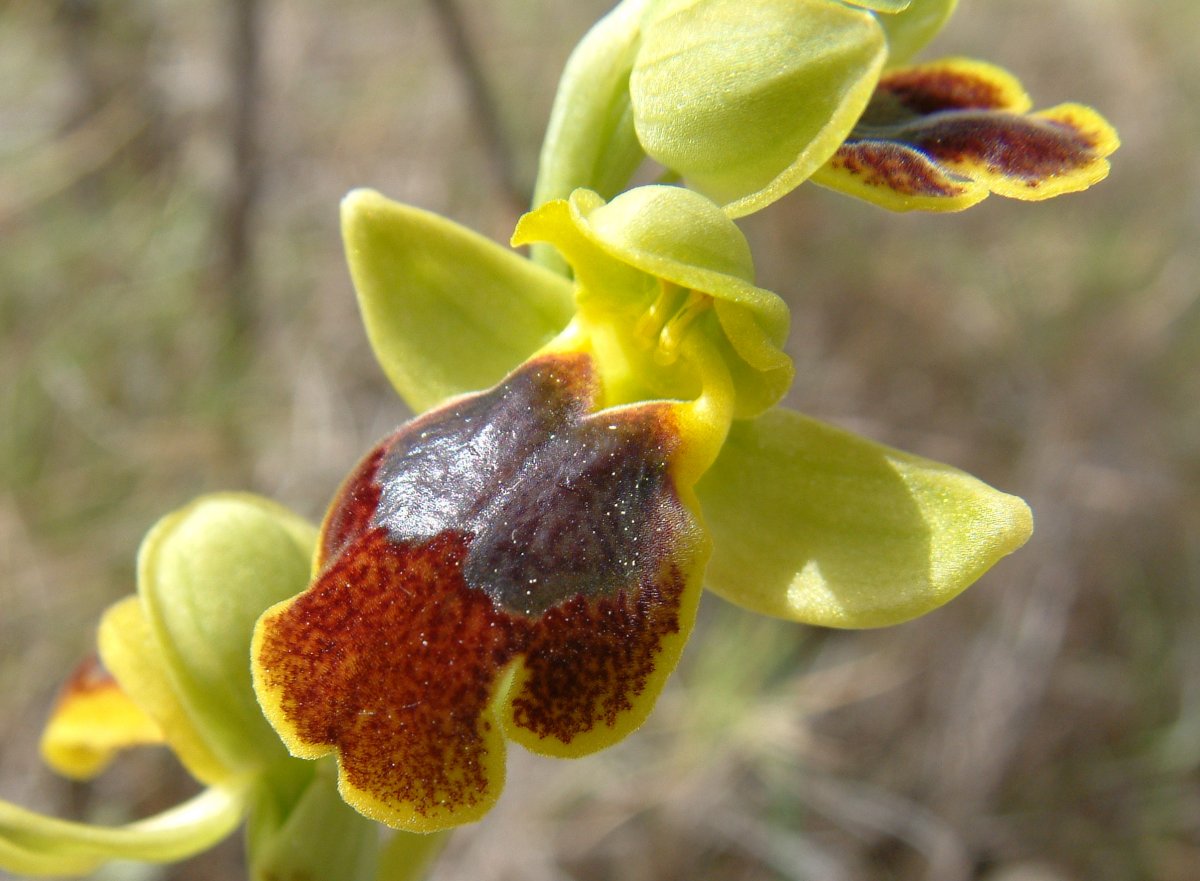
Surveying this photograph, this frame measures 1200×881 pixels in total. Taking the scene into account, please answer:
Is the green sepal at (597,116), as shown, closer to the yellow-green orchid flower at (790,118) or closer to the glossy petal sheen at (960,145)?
the yellow-green orchid flower at (790,118)

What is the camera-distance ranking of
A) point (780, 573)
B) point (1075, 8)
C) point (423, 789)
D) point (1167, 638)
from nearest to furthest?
1. point (423, 789)
2. point (780, 573)
3. point (1167, 638)
4. point (1075, 8)

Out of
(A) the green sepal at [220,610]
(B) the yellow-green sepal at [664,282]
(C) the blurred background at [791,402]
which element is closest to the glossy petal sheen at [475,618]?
(B) the yellow-green sepal at [664,282]

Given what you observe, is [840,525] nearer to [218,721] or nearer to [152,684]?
[218,721]

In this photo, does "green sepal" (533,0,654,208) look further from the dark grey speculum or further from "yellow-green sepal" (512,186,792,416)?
the dark grey speculum

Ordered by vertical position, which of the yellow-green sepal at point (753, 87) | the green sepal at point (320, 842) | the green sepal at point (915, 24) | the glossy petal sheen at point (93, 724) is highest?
the yellow-green sepal at point (753, 87)

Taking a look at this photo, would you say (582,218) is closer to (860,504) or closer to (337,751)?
(860,504)

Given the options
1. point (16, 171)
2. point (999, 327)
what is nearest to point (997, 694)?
point (999, 327)

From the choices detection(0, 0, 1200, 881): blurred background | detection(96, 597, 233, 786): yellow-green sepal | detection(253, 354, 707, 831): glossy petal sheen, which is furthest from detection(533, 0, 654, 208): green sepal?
detection(0, 0, 1200, 881): blurred background
